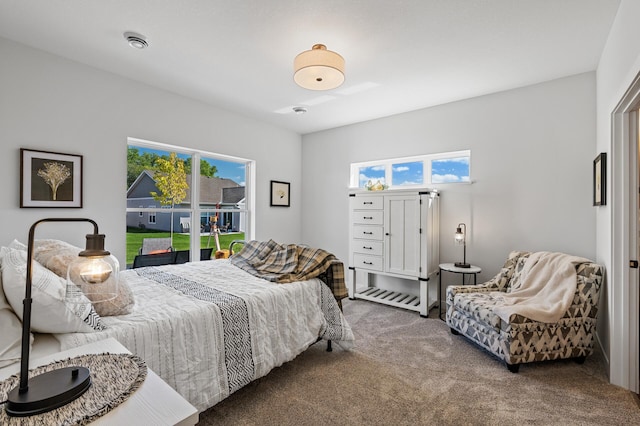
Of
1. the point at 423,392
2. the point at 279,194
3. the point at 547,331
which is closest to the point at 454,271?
the point at 547,331

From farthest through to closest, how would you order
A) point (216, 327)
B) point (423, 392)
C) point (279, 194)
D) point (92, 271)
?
point (279, 194) → point (423, 392) → point (216, 327) → point (92, 271)

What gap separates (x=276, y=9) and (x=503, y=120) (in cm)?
275

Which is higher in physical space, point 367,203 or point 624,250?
point 367,203

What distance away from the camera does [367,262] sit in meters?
4.12

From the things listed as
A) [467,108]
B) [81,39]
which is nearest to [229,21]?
[81,39]

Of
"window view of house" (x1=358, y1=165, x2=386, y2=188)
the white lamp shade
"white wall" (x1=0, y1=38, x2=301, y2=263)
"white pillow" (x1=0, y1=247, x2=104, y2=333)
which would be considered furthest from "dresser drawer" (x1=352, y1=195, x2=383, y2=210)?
the white lamp shade

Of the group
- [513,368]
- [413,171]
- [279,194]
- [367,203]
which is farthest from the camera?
[279,194]

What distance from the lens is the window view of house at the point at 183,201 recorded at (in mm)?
3445

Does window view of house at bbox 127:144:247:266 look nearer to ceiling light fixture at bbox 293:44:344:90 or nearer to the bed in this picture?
the bed

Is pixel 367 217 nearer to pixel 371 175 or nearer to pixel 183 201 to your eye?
pixel 371 175

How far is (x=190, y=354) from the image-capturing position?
1.68 meters

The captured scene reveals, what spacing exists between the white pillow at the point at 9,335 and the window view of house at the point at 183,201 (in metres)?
2.19

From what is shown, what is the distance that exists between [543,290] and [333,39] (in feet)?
8.84

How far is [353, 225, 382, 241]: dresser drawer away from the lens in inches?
158
